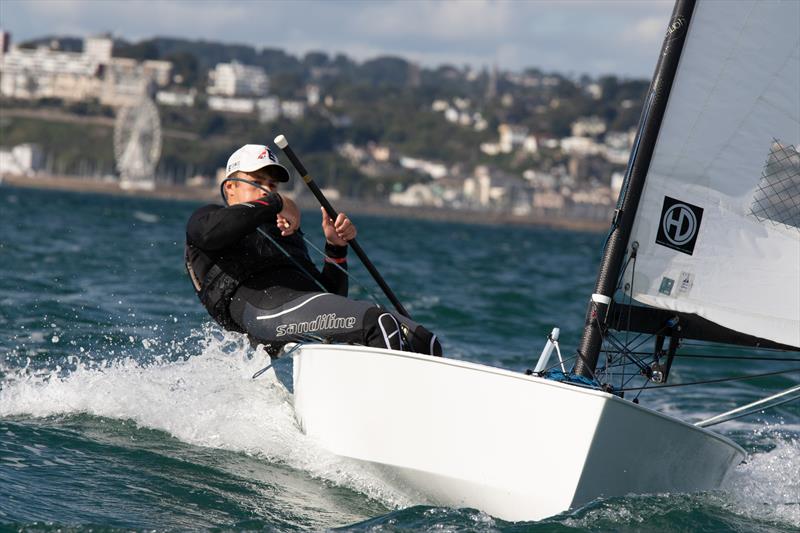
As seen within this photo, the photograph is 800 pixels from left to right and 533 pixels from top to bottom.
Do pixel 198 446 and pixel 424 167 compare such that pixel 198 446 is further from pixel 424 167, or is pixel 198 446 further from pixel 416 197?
pixel 424 167

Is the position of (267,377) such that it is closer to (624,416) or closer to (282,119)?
(624,416)

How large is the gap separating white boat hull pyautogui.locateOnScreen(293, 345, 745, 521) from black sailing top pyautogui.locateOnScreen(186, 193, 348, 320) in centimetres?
58

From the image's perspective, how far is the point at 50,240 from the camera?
1712 cm

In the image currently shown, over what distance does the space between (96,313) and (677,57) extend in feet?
16.0

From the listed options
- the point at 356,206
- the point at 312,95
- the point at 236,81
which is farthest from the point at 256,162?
the point at 236,81

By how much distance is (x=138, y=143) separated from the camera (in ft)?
268

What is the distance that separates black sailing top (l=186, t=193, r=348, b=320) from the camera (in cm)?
436

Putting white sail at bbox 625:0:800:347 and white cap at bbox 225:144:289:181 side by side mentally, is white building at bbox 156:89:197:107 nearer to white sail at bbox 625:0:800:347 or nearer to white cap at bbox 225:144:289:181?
white cap at bbox 225:144:289:181

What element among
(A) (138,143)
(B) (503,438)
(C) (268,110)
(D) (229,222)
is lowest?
Result: (B) (503,438)

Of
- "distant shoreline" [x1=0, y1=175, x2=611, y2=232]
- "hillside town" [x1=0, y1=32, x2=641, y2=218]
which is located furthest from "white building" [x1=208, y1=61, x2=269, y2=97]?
"distant shoreline" [x1=0, y1=175, x2=611, y2=232]

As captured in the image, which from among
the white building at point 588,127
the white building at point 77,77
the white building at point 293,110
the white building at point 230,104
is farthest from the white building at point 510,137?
the white building at point 77,77

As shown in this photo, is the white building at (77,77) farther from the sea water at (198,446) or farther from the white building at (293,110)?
the sea water at (198,446)

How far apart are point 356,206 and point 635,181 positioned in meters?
89.7

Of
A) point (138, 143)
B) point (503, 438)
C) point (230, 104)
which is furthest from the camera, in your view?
point (230, 104)
